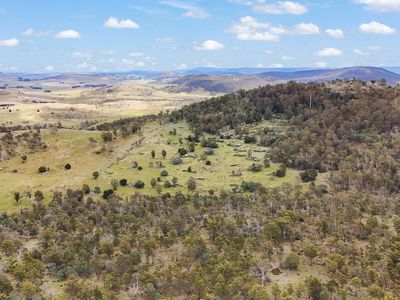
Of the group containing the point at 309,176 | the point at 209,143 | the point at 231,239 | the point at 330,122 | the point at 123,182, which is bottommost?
the point at 231,239

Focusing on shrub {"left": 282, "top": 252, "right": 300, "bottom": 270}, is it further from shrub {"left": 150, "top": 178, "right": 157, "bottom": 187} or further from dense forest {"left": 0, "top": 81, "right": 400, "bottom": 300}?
shrub {"left": 150, "top": 178, "right": 157, "bottom": 187}

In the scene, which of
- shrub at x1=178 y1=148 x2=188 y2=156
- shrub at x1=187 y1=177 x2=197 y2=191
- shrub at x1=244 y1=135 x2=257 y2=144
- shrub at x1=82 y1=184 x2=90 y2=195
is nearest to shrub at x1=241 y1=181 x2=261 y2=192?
shrub at x1=187 y1=177 x2=197 y2=191

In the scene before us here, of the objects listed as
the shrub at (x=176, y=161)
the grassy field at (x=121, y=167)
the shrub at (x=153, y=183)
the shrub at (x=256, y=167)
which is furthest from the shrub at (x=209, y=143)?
the shrub at (x=153, y=183)

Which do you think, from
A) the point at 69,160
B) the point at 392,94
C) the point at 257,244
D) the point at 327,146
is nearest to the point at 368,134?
the point at 327,146

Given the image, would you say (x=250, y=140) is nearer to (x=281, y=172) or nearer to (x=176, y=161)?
(x=176, y=161)

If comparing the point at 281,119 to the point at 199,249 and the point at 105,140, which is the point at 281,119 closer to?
the point at 105,140

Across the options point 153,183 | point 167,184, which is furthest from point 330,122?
point 153,183
